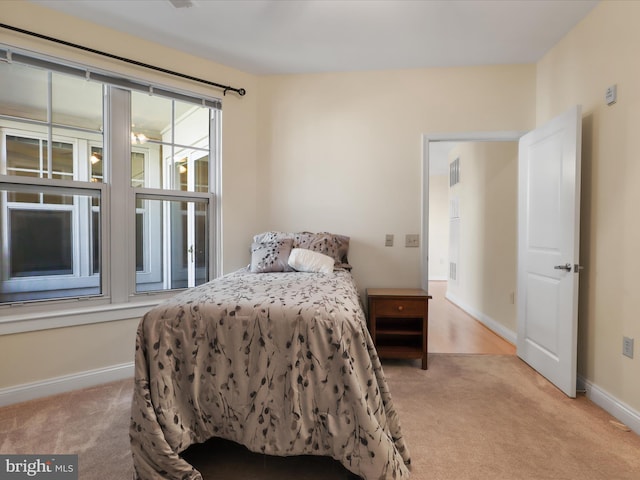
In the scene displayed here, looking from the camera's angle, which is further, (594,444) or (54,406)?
(54,406)

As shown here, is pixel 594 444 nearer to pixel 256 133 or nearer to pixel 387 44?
pixel 387 44

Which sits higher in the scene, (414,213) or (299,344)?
(414,213)

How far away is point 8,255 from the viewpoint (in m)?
2.13

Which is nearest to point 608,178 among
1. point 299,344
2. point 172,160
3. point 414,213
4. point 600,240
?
point 600,240

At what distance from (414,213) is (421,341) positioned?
3.82ft

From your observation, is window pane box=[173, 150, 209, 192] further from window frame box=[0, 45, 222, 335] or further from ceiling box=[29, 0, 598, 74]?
ceiling box=[29, 0, 598, 74]

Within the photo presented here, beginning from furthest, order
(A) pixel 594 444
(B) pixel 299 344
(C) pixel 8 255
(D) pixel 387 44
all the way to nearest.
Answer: (D) pixel 387 44, (C) pixel 8 255, (A) pixel 594 444, (B) pixel 299 344

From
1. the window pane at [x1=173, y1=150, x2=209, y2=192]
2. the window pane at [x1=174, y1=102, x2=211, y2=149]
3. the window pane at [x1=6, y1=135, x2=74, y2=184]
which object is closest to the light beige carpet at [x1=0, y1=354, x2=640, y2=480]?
the window pane at [x1=6, y1=135, x2=74, y2=184]

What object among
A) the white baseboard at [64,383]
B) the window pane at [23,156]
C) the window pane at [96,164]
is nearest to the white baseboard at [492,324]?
the white baseboard at [64,383]

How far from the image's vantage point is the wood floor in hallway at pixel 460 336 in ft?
9.87

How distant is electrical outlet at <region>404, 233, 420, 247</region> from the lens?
117 inches

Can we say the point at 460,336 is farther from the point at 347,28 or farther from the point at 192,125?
the point at 192,125

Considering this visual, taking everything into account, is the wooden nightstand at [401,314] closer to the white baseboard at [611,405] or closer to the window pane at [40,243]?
the white baseboard at [611,405]

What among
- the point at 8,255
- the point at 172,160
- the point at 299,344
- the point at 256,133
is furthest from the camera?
the point at 256,133
